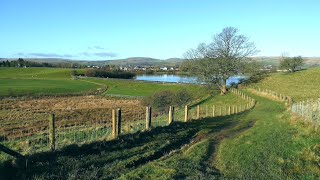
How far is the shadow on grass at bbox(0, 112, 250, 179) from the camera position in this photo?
11.8 m

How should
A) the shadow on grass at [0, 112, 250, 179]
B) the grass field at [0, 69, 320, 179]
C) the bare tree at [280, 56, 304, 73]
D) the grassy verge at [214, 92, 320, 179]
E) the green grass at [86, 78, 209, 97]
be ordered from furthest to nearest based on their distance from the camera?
the bare tree at [280, 56, 304, 73] < the green grass at [86, 78, 209, 97] < the grassy verge at [214, 92, 320, 179] < the grass field at [0, 69, 320, 179] < the shadow on grass at [0, 112, 250, 179]

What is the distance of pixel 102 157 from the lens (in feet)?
45.8

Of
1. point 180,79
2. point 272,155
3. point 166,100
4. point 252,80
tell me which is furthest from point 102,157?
point 180,79

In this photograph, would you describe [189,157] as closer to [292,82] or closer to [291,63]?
A: [292,82]

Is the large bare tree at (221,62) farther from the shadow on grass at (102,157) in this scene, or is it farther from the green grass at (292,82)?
→ the shadow on grass at (102,157)

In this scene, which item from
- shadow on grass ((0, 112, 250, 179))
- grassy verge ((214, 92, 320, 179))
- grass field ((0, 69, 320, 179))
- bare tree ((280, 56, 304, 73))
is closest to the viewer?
shadow on grass ((0, 112, 250, 179))

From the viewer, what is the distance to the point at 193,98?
232ft

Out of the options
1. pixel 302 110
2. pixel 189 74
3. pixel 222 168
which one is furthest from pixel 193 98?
pixel 222 168

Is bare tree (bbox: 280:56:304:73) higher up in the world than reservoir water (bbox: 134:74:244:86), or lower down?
higher up

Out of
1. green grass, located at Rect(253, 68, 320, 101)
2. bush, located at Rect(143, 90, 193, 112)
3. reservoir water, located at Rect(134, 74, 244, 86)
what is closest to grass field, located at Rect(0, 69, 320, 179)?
bush, located at Rect(143, 90, 193, 112)

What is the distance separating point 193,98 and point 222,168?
57745 mm

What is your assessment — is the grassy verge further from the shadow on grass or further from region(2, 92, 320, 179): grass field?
the shadow on grass

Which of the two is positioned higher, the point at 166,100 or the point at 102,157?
the point at 102,157

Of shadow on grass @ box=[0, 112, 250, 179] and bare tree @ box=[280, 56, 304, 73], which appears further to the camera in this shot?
bare tree @ box=[280, 56, 304, 73]
